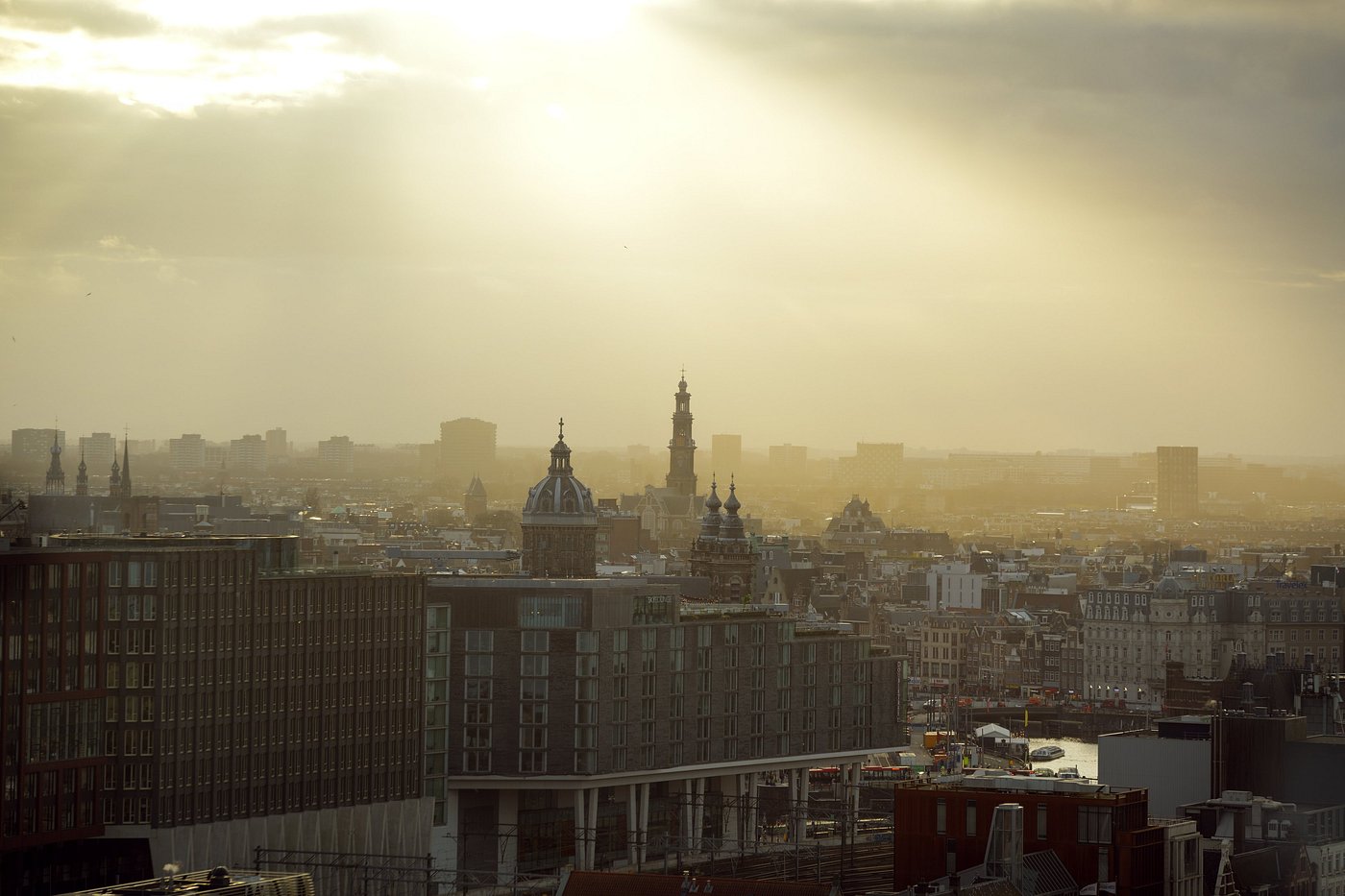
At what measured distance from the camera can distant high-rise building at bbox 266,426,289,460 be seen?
8275 centimetres

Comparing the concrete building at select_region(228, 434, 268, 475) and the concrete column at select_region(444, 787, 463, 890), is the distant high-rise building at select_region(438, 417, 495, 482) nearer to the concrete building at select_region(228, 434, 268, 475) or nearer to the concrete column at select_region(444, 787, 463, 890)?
the concrete building at select_region(228, 434, 268, 475)

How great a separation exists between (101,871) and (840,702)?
100ft

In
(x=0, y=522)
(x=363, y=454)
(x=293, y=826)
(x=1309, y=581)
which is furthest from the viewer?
(x=1309, y=581)

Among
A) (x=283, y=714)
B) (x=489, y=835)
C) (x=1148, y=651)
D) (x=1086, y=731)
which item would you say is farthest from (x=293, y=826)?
(x=1148, y=651)

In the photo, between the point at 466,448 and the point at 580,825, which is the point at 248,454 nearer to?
the point at 580,825

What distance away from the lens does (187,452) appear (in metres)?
76.6

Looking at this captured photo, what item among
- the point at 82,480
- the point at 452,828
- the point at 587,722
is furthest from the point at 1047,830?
the point at 82,480

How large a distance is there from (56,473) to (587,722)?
15680mm

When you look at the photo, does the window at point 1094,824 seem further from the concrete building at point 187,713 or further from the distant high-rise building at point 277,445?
the distant high-rise building at point 277,445

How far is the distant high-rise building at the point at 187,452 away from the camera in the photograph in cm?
7125

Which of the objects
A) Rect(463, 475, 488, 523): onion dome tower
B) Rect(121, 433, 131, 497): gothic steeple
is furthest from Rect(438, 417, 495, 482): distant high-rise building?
Rect(121, 433, 131, 497): gothic steeple

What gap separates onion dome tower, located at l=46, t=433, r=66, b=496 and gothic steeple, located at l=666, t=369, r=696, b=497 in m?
90.8

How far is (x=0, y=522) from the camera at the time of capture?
48562 mm

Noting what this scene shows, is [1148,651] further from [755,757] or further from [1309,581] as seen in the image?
[755,757]
